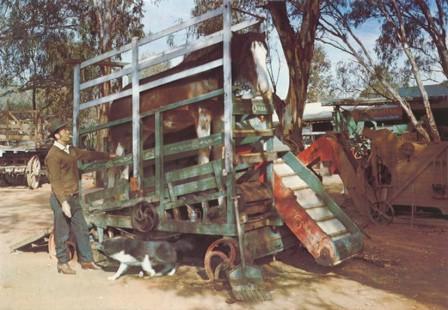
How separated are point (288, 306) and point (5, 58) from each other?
1743 centimetres

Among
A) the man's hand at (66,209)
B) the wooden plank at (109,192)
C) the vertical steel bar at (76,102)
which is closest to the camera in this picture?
the man's hand at (66,209)

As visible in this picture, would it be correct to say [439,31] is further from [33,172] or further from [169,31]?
[33,172]

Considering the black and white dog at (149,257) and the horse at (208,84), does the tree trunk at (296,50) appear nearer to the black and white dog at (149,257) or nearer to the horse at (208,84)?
the horse at (208,84)

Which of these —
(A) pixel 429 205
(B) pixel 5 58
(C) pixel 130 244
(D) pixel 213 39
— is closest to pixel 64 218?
(C) pixel 130 244

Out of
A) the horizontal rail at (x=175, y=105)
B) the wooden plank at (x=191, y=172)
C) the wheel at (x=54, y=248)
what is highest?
the horizontal rail at (x=175, y=105)

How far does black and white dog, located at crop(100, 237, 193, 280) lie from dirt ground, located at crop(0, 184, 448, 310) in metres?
0.12

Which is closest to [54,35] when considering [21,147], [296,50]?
[21,147]

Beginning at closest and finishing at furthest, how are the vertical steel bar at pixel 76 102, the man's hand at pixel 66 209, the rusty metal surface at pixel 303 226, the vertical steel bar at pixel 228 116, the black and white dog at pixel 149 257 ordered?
the vertical steel bar at pixel 228 116, the rusty metal surface at pixel 303 226, the black and white dog at pixel 149 257, the man's hand at pixel 66 209, the vertical steel bar at pixel 76 102

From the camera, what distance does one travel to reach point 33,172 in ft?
59.9

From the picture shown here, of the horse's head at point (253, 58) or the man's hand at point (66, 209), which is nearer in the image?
the horse's head at point (253, 58)

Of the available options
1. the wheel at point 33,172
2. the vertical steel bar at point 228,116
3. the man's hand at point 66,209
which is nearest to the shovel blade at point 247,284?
the vertical steel bar at point 228,116

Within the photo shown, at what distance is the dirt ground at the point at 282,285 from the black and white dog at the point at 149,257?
0.12 meters

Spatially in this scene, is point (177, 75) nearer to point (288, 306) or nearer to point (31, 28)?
point (288, 306)

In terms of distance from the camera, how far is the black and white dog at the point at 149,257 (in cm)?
567
